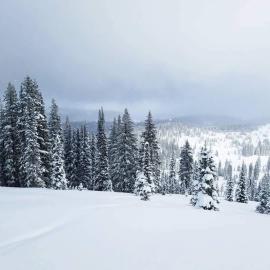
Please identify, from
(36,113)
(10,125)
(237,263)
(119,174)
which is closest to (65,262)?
(237,263)

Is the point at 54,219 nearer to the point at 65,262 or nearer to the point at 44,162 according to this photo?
the point at 65,262

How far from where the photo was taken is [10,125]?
1497 inches

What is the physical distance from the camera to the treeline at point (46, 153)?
3528 cm

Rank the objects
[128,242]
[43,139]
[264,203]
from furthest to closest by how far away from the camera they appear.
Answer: [264,203]
[43,139]
[128,242]

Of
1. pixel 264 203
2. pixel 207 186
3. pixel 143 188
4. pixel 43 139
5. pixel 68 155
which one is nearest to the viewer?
pixel 207 186

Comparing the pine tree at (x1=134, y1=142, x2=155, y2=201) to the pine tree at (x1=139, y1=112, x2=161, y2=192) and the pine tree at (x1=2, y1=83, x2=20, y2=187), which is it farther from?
the pine tree at (x1=2, y1=83, x2=20, y2=187)

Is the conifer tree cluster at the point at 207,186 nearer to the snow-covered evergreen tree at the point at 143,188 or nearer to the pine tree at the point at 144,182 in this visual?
the snow-covered evergreen tree at the point at 143,188

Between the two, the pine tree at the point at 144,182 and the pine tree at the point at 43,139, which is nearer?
the pine tree at the point at 144,182

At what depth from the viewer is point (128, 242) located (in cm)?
876

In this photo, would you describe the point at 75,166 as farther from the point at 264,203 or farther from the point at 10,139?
the point at 264,203

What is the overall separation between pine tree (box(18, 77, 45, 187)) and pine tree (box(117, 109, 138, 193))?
45.6 feet

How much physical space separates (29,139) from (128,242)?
96.7 ft

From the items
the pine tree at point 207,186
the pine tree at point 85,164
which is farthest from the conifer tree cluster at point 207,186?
the pine tree at point 85,164

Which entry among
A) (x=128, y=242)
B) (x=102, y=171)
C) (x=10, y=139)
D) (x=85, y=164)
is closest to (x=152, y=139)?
(x=102, y=171)
